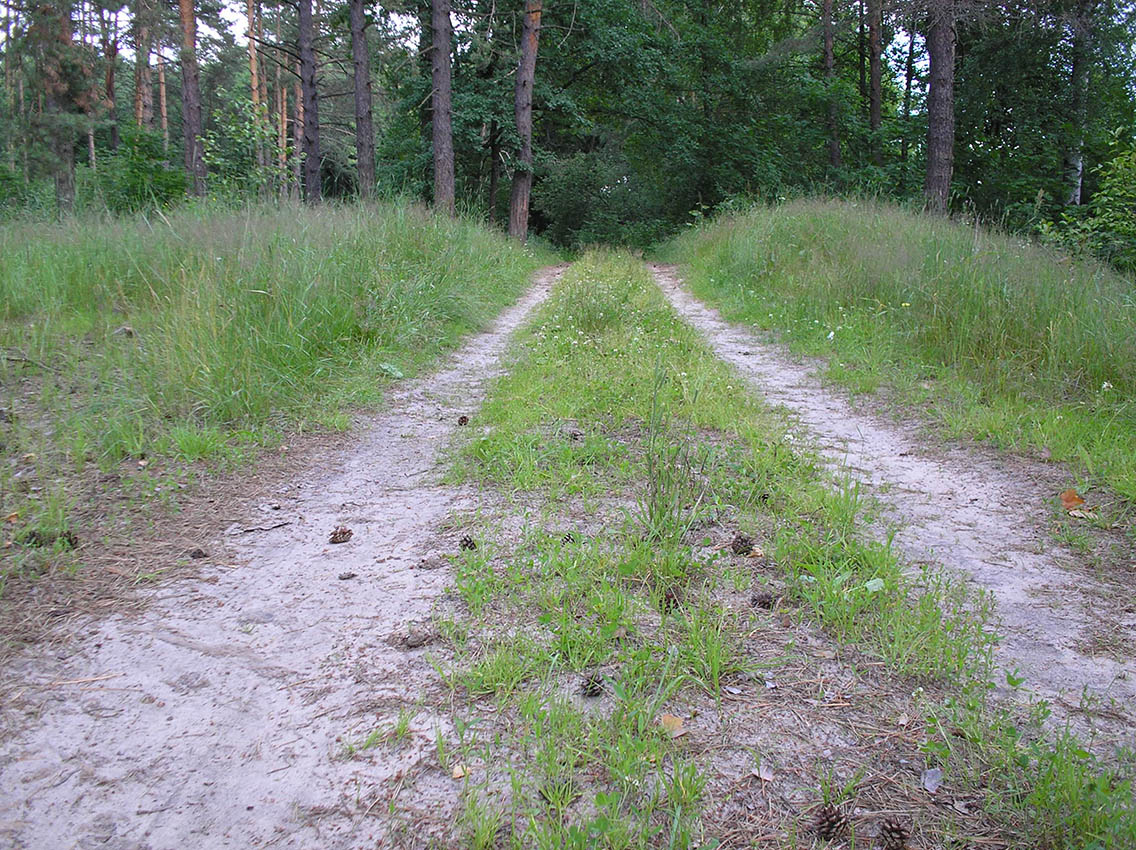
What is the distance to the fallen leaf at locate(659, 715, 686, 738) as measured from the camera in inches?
75.0

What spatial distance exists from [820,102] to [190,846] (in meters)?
24.3

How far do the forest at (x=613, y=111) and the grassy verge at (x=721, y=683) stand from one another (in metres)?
10.9

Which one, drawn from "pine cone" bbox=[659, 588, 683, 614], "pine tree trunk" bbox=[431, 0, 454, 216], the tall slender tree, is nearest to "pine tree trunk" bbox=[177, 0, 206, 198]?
the tall slender tree

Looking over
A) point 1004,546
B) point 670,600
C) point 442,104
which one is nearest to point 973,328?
point 1004,546

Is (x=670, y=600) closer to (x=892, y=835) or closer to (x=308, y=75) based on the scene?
(x=892, y=835)

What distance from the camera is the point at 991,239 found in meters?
7.95

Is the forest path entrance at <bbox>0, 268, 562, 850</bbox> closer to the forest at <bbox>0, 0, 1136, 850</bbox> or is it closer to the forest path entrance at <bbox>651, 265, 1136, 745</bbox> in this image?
the forest at <bbox>0, 0, 1136, 850</bbox>

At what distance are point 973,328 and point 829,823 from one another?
5.20 metres

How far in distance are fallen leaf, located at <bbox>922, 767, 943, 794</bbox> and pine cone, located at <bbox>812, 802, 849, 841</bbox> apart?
0.25 m

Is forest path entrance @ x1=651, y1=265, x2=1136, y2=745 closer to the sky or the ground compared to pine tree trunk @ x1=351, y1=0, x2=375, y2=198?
closer to the ground

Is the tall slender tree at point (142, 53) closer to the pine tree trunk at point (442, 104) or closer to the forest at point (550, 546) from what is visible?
the pine tree trunk at point (442, 104)

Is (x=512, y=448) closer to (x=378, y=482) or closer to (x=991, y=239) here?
(x=378, y=482)

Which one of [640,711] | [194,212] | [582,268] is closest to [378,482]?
[640,711]

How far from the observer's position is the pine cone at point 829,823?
5.33 feet
